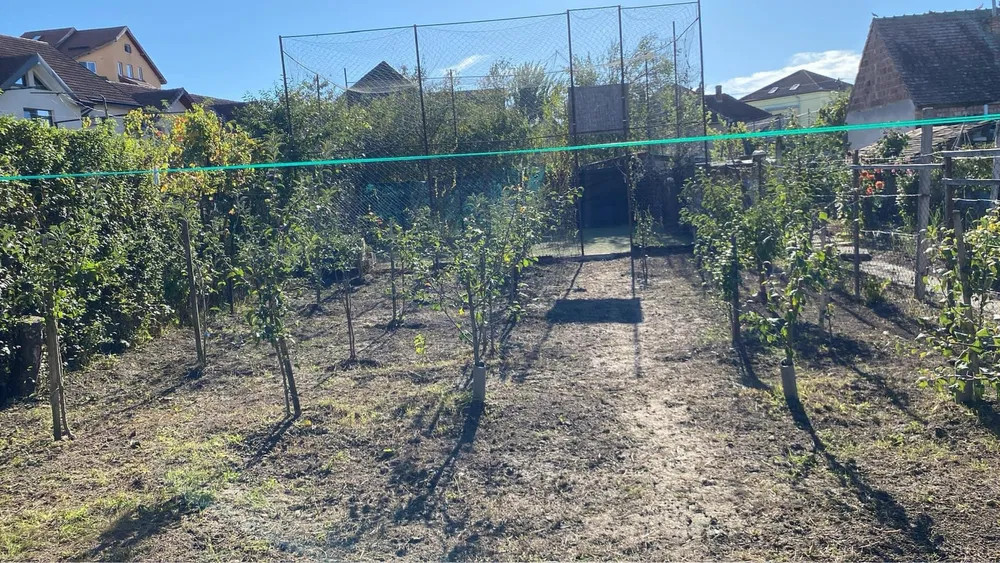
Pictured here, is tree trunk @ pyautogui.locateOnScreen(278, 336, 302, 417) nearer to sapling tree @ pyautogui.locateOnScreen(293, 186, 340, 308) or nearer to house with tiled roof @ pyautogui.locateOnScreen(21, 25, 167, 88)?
sapling tree @ pyautogui.locateOnScreen(293, 186, 340, 308)

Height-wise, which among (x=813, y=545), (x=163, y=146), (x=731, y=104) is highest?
(x=731, y=104)

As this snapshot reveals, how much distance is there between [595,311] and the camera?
781cm

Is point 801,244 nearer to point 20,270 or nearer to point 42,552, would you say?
point 42,552

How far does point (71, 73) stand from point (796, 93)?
4062 cm

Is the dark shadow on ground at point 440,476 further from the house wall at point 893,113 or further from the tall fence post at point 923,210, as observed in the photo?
the house wall at point 893,113

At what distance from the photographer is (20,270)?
518 centimetres

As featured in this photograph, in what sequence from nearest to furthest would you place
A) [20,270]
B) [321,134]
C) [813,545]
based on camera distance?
[813,545] → [20,270] → [321,134]

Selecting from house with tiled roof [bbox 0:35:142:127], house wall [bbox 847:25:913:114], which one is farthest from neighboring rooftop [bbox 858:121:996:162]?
house with tiled roof [bbox 0:35:142:127]

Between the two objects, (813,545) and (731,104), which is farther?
(731,104)

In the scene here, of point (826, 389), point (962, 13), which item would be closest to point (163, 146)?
point (826, 389)

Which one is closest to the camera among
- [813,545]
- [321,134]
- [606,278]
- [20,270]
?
[813,545]

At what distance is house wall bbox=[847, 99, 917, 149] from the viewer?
1678 cm

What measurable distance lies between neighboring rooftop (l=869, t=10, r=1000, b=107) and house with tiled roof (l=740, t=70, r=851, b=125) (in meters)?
27.3

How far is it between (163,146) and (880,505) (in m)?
8.70
